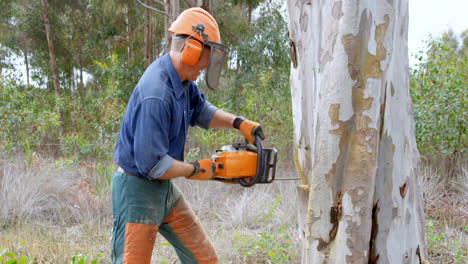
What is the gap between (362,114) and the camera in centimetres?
187

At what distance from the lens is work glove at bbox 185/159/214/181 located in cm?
240

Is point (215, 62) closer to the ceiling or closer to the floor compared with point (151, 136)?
closer to the ceiling

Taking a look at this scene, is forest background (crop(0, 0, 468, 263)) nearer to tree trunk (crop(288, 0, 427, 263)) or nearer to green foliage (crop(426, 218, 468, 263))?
green foliage (crop(426, 218, 468, 263))

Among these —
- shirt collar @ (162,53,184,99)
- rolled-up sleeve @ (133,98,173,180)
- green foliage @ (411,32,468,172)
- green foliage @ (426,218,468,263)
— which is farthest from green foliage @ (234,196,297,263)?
green foliage @ (411,32,468,172)

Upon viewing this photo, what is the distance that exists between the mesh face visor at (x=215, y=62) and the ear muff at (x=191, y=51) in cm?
10

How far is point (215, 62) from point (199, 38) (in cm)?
20

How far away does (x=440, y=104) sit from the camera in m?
5.57

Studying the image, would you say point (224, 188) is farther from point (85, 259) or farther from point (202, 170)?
point (202, 170)

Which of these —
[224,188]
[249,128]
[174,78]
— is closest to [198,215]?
[224,188]

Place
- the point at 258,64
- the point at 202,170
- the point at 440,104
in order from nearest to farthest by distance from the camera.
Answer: the point at 202,170
the point at 440,104
the point at 258,64

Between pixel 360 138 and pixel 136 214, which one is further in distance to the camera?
pixel 136 214

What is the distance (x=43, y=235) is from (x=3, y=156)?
2.68 metres

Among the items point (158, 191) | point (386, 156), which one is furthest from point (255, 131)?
point (386, 156)

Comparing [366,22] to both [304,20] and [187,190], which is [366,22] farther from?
[187,190]
